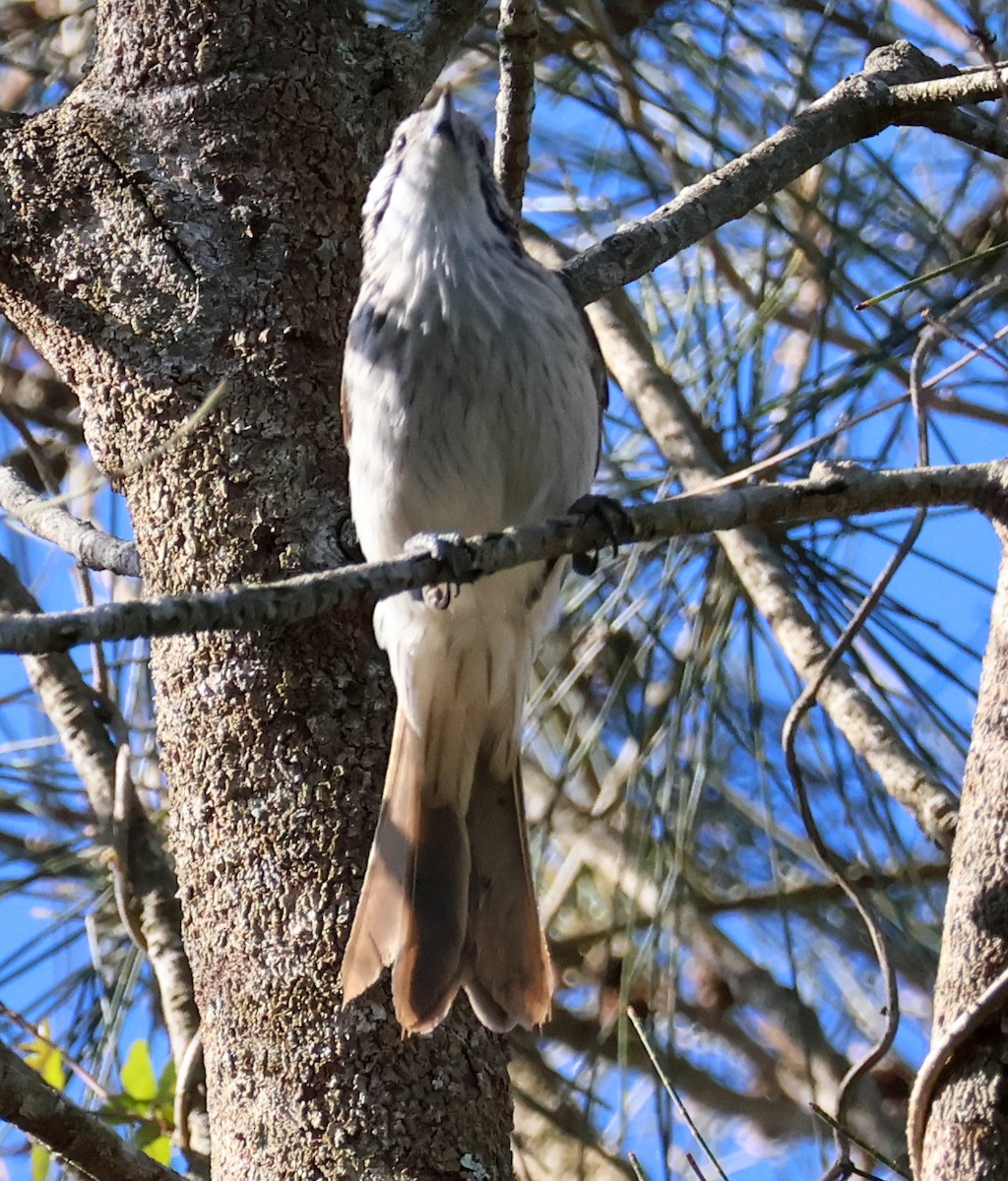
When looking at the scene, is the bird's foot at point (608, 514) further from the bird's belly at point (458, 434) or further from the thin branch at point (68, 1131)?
the thin branch at point (68, 1131)

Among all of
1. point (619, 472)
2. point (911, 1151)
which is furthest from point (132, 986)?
point (911, 1151)

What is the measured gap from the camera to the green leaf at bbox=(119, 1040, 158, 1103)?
251cm

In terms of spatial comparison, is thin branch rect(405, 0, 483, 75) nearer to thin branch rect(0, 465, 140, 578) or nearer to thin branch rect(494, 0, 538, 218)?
thin branch rect(494, 0, 538, 218)

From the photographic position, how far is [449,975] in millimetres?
1913

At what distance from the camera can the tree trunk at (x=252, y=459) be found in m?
1.77

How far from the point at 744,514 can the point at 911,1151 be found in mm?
618

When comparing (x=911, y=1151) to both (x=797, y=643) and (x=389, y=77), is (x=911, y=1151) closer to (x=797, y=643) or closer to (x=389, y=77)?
(x=797, y=643)

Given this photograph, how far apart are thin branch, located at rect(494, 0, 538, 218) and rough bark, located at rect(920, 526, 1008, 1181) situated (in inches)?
44.2

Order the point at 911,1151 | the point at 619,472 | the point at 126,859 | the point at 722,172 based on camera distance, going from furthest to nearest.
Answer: the point at 619,472 < the point at 126,859 < the point at 722,172 < the point at 911,1151

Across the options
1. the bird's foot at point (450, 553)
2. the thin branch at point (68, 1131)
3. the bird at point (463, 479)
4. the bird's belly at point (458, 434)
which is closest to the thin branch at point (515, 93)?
the bird at point (463, 479)

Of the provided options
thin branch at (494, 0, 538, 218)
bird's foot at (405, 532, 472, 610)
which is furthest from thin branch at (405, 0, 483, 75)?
bird's foot at (405, 532, 472, 610)

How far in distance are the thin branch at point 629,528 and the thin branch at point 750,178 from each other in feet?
2.07

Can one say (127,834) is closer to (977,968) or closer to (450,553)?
(450,553)

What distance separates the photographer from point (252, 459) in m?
2.02
